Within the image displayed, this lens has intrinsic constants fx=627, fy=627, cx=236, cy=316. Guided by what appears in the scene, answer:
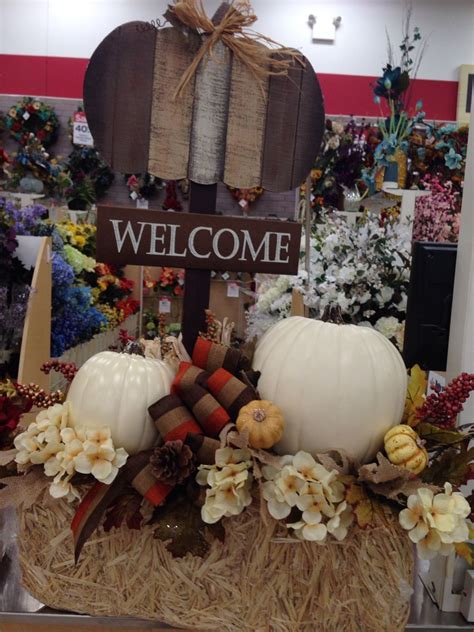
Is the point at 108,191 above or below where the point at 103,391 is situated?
above

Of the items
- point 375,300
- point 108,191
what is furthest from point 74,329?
point 108,191

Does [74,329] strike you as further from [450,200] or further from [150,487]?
[150,487]

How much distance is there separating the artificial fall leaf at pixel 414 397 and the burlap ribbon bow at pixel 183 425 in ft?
0.85

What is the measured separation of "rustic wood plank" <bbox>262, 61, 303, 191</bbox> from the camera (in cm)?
106

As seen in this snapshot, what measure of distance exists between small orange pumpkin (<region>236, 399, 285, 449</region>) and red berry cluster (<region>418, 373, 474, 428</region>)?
244mm

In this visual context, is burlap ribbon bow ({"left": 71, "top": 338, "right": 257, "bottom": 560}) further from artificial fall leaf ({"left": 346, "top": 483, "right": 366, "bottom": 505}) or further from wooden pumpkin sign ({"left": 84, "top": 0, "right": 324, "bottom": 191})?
wooden pumpkin sign ({"left": 84, "top": 0, "right": 324, "bottom": 191})

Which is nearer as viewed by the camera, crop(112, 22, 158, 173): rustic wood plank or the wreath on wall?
crop(112, 22, 158, 173): rustic wood plank

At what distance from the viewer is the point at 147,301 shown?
547 cm

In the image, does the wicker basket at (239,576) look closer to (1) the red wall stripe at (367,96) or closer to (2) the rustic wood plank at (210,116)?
(2) the rustic wood plank at (210,116)

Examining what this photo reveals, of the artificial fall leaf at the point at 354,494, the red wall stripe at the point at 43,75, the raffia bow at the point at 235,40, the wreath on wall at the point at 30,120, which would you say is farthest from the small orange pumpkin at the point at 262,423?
the red wall stripe at the point at 43,75

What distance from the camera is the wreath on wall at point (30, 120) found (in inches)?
213

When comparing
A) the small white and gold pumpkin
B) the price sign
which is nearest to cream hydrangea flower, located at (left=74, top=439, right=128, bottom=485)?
the small white and gold pumpkin

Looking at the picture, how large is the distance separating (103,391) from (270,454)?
25 cm

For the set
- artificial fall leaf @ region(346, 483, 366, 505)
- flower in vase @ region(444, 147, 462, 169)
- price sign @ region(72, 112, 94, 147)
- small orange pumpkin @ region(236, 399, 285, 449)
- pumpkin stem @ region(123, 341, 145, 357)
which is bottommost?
artificial fall leaf @ region(346, 483, 366, 505)
